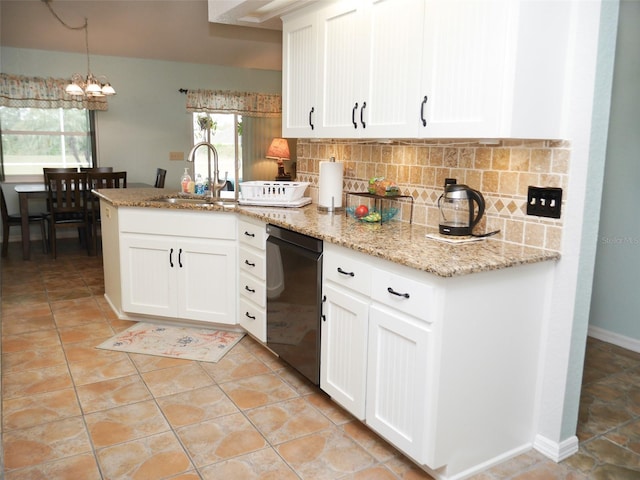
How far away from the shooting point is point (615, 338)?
3.55 meters

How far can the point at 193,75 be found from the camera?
7.41 m

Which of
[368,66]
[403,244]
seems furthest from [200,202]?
[403,244]

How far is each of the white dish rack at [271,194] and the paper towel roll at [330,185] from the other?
233 millimetres

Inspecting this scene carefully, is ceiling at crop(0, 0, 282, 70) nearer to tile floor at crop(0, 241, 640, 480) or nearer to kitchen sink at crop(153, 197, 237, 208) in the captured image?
kitchen sink at crop(153, 197, 237, 208)

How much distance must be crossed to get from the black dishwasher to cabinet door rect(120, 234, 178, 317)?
0.84 m

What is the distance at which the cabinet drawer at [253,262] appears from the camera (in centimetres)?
314

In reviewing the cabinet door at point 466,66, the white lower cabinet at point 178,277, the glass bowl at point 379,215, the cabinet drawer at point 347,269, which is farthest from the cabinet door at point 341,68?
the white lower cabinet at point 178,277

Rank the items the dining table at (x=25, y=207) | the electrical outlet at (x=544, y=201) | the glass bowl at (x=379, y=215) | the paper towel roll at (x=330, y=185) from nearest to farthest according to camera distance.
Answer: the electrical outlet at (x=544, y=201) < the glass bowl at (x=379, y=215) < the paper towel roll at (x=330, y=185) < the dining table at (x=25, y=207)

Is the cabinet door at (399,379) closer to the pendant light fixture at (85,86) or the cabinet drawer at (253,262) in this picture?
the cabinet drawer at (253,262)

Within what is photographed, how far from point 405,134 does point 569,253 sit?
870 mm

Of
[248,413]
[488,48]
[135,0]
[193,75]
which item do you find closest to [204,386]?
[248,413]

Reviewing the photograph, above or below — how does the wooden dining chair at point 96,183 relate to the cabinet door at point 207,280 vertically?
above

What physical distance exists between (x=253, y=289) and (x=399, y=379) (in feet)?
4.59

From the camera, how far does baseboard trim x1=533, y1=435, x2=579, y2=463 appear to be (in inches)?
88.5
